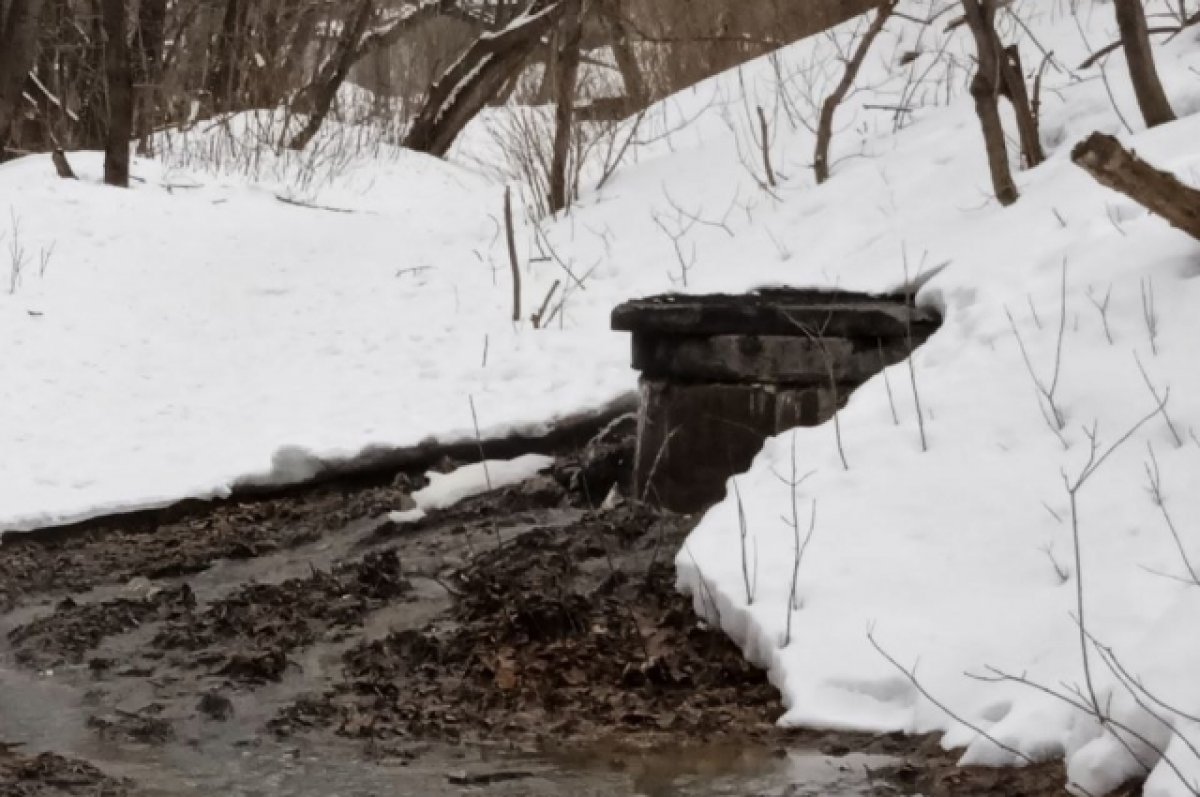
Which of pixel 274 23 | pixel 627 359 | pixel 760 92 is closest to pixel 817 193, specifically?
pixel 627 359

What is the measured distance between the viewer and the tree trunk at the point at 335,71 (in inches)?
587

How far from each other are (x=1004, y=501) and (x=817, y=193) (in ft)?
18.2

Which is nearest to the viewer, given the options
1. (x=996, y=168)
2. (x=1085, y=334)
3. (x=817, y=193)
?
(x=1085, y=334)

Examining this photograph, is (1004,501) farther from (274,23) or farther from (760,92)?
(274,23)

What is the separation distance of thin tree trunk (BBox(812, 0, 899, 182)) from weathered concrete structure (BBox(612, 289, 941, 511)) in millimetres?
3509

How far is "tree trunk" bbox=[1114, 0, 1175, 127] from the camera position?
722 cm

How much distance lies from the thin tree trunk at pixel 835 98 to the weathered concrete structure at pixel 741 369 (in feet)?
11.5

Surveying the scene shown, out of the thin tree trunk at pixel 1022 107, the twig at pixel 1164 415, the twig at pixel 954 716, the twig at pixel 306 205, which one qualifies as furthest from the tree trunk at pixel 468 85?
the twig at pixel 954 716

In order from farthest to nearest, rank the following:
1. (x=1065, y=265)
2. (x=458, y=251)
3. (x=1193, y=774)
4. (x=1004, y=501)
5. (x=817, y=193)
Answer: (x=458, y=251) < (x=817, y=193) < (x=1065, y=265) < (x=1004, y=501) < (x=1193, y=774)

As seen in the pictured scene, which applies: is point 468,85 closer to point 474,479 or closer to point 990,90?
point 990,90

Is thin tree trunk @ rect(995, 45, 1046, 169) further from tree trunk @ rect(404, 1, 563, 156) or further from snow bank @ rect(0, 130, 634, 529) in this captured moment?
tree trunk @ rect(404, 1, 563, 156)

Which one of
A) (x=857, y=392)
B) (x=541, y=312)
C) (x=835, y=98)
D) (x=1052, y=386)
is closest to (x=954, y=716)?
(x=1052, y=386)

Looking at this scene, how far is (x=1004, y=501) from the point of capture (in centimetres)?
484

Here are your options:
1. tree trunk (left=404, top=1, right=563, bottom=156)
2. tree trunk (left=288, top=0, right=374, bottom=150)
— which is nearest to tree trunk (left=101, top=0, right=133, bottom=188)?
tree trunk (left=288, top=0, right=374, bottom=150)
